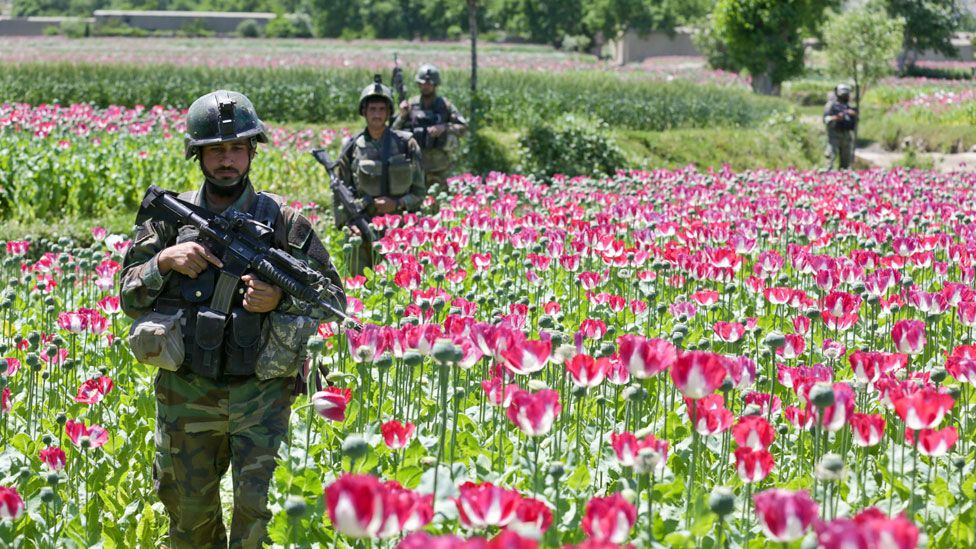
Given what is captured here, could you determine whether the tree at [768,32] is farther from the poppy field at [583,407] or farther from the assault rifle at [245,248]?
the assault rifle at [245,248]

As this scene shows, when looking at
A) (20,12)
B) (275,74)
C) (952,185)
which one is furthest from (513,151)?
(20,12)

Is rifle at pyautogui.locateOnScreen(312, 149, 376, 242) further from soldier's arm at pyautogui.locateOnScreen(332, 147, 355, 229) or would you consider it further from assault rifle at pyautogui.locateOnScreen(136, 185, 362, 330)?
assault rifle at pyautogui.locateOnScreen(136, 185, 362, 330)

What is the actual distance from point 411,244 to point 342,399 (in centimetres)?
390

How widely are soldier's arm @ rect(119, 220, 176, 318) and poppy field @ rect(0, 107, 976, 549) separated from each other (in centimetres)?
48

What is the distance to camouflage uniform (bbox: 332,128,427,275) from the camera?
8477mm

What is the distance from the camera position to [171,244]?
404cm

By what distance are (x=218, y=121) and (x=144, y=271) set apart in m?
0.55

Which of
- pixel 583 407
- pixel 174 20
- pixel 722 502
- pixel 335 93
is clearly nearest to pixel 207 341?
pixel 583 407

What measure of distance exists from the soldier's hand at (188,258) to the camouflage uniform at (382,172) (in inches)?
178

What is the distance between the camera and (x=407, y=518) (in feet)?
7.17

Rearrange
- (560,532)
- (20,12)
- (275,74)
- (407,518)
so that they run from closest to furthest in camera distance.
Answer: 1. (407,518)
2. (560,532)
3. (275,74)
4. (20,12)

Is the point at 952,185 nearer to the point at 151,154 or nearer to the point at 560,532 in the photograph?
the point at 151,154

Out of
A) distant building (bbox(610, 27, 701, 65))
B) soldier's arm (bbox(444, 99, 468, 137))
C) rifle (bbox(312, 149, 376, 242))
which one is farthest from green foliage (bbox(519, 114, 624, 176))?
distant building (bbox(610, 27, 701, 65))

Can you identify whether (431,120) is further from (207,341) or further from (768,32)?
(768,32)
